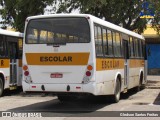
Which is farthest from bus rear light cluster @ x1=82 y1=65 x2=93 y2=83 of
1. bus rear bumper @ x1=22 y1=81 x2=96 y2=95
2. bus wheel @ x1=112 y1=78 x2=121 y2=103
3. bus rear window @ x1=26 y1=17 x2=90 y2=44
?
bus wheel @ x1=112 y1=78 x2=121 y2=103

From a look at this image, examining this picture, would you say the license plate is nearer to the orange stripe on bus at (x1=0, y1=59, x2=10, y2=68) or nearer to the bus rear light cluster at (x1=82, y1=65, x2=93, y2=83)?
the bus rear light cluster at (x1=82, y1=65, x2=93, y2=83)

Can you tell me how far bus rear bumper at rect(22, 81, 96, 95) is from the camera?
39.8ft

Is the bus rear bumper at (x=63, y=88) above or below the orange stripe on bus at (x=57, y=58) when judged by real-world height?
below

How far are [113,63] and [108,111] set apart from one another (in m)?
2.38

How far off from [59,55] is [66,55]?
22cm

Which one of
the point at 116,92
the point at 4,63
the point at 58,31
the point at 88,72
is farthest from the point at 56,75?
the point at 4,63

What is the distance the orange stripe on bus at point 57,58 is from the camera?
40.4 feet

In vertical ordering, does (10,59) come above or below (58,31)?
below

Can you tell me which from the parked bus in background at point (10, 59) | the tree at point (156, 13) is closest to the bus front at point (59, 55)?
the parked bus in background at point (10, 59)

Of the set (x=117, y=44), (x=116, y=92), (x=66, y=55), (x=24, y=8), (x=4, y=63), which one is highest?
(x=24, y=8)

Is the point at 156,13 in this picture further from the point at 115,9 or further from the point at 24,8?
the point at 24,8

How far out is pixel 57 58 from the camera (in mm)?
12547

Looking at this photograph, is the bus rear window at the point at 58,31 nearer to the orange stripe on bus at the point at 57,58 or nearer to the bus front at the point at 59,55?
the bus front at the point at 59,55

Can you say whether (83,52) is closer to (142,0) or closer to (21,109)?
(21,109)
